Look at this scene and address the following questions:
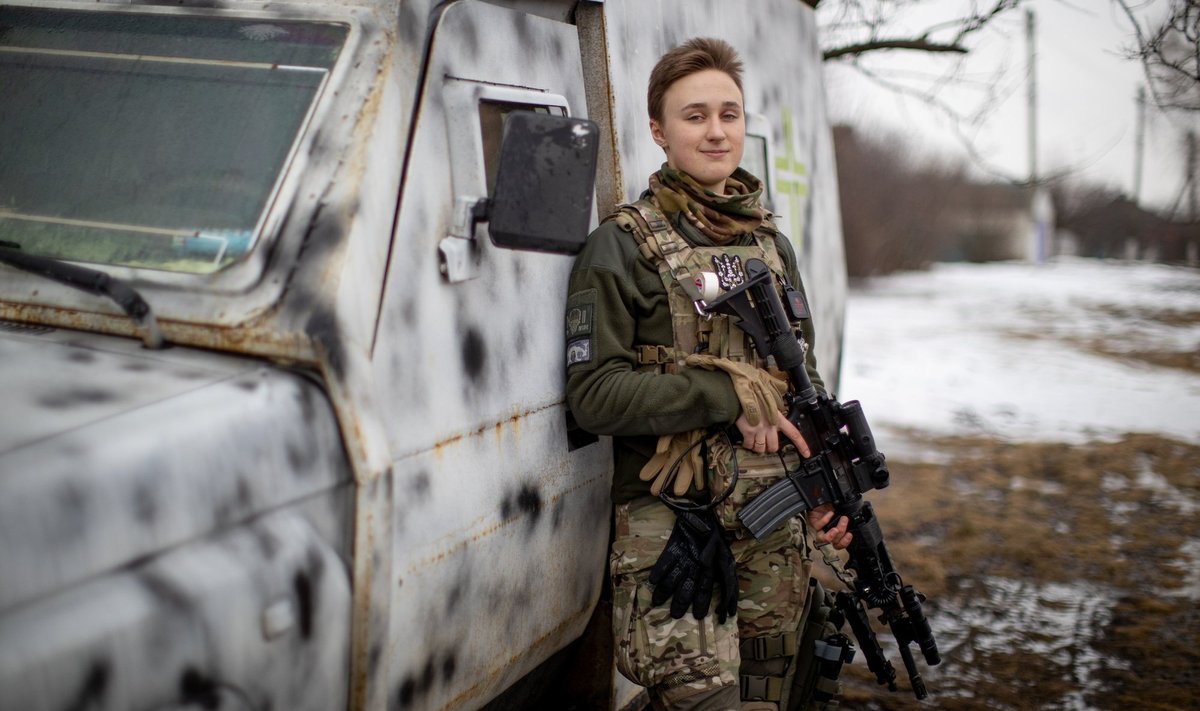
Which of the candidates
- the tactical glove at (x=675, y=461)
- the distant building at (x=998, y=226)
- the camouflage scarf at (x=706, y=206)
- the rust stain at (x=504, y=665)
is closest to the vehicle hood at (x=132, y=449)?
the rust stain at (x=504, y=665)

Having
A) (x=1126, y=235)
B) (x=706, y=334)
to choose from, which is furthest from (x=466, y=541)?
(x=1126, y=235)

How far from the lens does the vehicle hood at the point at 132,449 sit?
59.3 inches

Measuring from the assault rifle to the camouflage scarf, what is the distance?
16cm

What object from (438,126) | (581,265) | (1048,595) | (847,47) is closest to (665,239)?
(581,265)

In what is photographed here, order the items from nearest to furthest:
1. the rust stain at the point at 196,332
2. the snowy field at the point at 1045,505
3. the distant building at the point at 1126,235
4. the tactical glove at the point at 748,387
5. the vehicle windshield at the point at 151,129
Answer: the rust stain at the point at 196,332 < the vehicle windshield at the point at 151,129 < the tactical glove at the point at 748,387 < the snowy field at the point at 1045,505 < the distant building at the point at 1126,235

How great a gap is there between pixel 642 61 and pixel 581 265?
85 cm

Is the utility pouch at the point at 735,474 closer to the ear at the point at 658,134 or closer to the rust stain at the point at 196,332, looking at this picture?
the ear at the point at 658,134

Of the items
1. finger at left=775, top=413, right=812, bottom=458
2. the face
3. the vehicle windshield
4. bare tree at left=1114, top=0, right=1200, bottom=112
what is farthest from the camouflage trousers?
bare tree at left=1114, top=0, right=1200, bottom=112

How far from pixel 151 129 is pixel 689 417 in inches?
57.0

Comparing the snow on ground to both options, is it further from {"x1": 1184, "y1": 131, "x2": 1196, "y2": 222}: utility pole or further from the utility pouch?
the utility pouch

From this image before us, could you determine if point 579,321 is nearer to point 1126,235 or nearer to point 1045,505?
point 1045,505

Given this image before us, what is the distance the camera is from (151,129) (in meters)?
2.35

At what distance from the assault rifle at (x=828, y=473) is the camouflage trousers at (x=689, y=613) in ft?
0.50

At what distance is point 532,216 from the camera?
2.09 m
